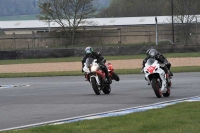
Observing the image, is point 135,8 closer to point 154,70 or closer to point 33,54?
point 33,54

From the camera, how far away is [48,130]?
379 inches

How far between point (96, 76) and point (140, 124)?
28.6 ft

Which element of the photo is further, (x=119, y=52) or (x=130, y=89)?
(x=119, y=52)

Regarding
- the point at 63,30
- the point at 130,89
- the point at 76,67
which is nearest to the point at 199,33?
the point at 63,30

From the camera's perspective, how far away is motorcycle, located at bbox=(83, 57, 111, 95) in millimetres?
18422

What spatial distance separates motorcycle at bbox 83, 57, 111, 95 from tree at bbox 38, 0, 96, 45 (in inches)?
1965

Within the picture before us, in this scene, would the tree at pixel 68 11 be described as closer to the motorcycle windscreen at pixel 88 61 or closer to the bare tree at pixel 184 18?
the bare tree at pixel 184 18

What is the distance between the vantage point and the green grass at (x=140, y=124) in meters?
9.32

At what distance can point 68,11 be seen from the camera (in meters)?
69.9

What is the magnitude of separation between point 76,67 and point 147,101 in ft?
73.9

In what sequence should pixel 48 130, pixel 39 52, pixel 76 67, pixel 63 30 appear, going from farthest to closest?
pixel 63 30 → pixel 39 52 → pixel 76 67 → pixel 48 130

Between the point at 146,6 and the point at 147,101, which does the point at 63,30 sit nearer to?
the point at 146,6

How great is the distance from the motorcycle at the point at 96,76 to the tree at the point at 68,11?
49914 millimetres

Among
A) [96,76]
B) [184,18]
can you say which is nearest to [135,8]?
[184,18]
